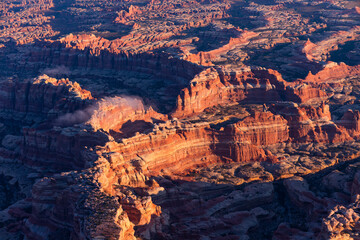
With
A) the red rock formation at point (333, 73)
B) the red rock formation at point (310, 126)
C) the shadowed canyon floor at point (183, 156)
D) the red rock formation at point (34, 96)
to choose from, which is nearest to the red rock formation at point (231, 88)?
the shadowed canyon floor at point (183, 156)

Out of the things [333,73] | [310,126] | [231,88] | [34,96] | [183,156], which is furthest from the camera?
[333,73]

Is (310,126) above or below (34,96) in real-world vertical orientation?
below

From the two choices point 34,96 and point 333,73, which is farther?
point 333,73

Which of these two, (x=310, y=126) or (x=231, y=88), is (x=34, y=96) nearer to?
(x=231, y=88)

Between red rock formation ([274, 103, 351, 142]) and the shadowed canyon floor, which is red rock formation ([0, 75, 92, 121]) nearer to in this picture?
the shadowed canyon floor

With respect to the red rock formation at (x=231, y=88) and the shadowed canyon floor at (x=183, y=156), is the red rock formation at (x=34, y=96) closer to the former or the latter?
the shadowed canyon floor at (x=183, y=156)

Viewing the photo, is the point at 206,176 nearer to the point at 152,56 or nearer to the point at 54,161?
the point at 54,161

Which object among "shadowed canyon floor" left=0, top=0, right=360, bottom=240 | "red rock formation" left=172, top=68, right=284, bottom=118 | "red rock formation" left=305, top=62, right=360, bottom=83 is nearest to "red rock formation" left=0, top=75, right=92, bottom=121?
"shadowed canyon floor" left=0, top=0, right=360, bottom=240

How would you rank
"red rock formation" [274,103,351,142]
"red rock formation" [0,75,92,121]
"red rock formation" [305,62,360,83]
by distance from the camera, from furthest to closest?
"red rock formation" [305,62,360,83] → "red rock formation" [0,75,92,121] → "red rock formation" [274,103,351,142]

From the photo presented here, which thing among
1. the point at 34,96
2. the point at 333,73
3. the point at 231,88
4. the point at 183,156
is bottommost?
the point at 333,73

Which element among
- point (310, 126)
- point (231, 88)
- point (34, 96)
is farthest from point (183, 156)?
point (34, 96)

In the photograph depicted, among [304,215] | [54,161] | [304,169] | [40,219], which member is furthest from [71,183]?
[304,169]
